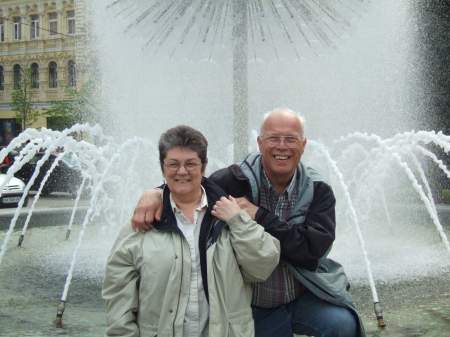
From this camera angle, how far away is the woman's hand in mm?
2535

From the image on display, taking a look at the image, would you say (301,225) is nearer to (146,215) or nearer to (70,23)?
(146,215)

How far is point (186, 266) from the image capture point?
8.22ft

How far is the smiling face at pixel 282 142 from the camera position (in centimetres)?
281

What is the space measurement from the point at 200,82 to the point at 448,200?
6.58 m

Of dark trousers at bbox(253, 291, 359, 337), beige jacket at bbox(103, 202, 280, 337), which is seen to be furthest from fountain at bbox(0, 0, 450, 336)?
beige jacket at bbox(103, 202, 280, 337)

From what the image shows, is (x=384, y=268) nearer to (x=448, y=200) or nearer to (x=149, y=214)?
(x=149, y=214)

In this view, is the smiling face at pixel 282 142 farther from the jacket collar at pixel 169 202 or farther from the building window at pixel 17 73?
the building window at pixel 17 73

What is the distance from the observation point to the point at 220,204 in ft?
8.41

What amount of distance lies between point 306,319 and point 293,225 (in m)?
0.42

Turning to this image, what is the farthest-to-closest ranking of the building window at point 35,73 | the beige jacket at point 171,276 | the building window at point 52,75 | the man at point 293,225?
the building window at point 35,73
the building window at point 52,75
the man at point 293,225
the beige jacket at point 171,276

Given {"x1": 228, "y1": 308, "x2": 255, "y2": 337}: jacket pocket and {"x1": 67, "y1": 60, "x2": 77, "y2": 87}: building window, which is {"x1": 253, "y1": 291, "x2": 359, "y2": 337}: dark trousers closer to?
{"x1": 228, "y1": 308, "x2": 255, "y2": 337}: jacket pocket

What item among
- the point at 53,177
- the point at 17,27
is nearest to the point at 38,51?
the point at 17,27

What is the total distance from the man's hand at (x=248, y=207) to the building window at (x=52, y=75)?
39.5 metres

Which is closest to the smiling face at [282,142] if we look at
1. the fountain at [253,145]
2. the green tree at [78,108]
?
the fountain at [253,145]
